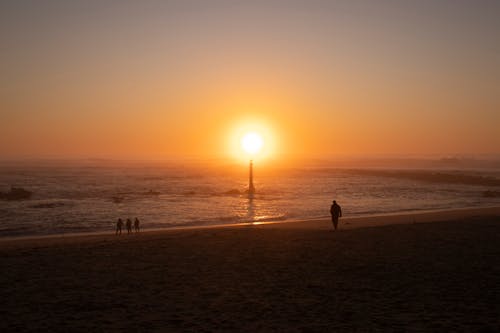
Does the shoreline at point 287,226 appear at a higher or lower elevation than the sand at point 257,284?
lower

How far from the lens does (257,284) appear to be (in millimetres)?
11820

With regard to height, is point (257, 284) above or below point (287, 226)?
above

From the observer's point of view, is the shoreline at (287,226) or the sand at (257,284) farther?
the shoreline at (287,226)

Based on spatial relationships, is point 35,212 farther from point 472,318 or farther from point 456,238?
point 472,318

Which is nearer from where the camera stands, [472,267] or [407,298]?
[407,298]

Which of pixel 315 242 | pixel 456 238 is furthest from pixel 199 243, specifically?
pixel 456 238

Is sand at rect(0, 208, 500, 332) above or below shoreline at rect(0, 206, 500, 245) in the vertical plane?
above

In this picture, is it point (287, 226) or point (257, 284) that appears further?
point (287, 226)

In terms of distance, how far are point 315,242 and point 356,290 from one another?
7.05 m

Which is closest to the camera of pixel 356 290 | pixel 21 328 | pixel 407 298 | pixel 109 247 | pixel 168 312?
pixel 21 328

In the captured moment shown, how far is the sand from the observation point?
8961mm

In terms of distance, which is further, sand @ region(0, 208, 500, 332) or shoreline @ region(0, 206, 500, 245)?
shoreline @ region(0, 206, 500, 245)

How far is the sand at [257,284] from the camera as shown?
29.4 feet

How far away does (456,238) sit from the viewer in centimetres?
1839
